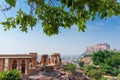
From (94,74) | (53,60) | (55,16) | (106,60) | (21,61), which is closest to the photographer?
(55,16)

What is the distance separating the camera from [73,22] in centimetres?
749

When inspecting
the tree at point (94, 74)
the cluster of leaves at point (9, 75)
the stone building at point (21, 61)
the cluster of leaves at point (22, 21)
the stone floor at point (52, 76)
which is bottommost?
the tree at point (94, 74)

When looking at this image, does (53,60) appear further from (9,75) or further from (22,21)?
(22,21)

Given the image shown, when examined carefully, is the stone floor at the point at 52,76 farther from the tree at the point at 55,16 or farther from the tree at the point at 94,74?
the tree at the point at 55,16

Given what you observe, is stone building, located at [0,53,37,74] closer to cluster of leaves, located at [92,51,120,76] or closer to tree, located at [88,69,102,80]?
tree, located at [88,69,102,80]

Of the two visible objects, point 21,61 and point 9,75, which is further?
point 21,61

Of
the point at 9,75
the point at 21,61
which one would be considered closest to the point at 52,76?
the point at 21,61

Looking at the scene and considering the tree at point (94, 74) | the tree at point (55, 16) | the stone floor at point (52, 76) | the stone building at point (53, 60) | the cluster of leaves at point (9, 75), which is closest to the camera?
the tree at point (55, 16)

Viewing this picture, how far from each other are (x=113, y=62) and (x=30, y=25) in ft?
300

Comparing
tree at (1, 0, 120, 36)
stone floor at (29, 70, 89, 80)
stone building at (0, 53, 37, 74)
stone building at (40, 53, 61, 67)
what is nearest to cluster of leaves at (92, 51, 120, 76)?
stone building at (40, 53, 61, 67)

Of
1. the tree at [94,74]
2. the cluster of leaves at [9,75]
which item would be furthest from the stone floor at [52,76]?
the tree at [94,74]

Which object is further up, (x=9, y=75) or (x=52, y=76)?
(x=9, y=75)

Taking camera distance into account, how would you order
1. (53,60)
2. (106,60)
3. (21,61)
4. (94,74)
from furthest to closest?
1. (106,60)
2. (94,74)
3. (53,60)
4. (21,61)

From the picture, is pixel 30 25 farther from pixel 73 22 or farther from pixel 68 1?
pixel 68 1
